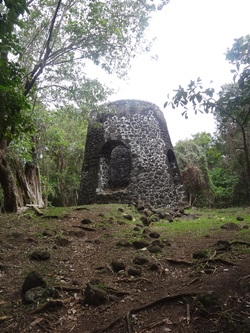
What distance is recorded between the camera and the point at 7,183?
278 inches

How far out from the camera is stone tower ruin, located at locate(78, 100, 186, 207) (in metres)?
10.7

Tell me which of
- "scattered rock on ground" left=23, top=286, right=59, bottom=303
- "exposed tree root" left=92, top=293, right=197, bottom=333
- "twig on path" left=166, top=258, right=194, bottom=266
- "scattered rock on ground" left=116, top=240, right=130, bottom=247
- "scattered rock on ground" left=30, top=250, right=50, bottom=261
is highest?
"scattered rock on ground" left=30, top=250, right=50, bottom=261

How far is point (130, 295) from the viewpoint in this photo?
3.12 meters

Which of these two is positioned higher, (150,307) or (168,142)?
(168,142)

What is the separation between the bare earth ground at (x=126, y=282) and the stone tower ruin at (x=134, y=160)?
486 cm

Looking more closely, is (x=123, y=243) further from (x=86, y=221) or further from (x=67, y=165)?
(x=67, y=165)

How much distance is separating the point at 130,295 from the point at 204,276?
94cm

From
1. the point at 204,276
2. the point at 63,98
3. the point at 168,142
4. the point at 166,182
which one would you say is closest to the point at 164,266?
the point at 204,276

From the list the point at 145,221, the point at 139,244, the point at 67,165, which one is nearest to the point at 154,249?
the point at 139,244

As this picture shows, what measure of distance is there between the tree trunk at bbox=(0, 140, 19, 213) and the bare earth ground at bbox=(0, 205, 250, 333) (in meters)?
1.52

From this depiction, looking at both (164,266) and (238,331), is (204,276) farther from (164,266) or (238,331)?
(238,331)

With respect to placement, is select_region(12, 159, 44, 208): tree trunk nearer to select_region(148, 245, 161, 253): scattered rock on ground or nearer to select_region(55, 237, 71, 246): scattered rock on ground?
select_region(55, 237, 71, 246): scattered rock on ground

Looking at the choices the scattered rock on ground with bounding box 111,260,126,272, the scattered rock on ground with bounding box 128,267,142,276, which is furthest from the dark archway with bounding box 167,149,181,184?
the scattered rock on ground with bounding box 128,267,142,276

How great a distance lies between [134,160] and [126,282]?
7748 millimetres
